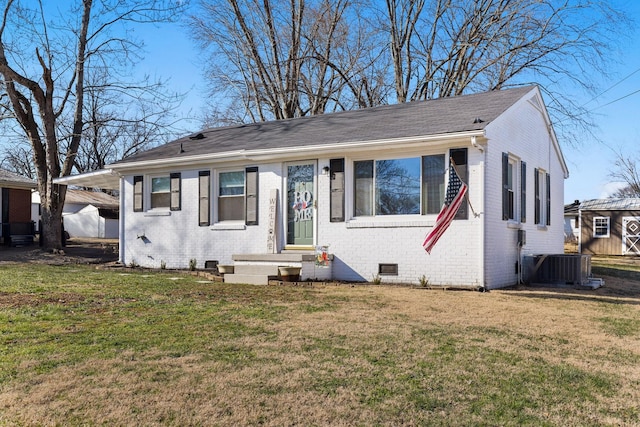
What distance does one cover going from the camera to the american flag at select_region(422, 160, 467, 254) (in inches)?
401

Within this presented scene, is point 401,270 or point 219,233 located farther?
point 219,233

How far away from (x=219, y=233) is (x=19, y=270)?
4573 mm

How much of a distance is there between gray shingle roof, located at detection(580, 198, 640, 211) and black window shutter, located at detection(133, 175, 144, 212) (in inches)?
881

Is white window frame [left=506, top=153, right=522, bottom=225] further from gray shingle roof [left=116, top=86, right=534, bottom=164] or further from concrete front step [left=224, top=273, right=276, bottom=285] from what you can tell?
concrete front step [left=224, top=273, right=276, bottom=285]

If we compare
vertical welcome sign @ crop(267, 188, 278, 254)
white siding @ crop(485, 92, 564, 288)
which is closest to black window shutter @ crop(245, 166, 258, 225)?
vertical welcome sign @ crop(267, 188, 278, 254)

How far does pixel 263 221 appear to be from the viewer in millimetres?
12766

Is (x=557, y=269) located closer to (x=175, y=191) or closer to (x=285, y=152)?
(x=285, y=152)

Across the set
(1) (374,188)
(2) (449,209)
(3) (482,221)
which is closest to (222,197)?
(1) (374,188)

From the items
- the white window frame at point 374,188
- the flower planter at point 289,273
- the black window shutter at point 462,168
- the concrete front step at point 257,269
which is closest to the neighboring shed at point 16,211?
the concrete front step at point 257,269

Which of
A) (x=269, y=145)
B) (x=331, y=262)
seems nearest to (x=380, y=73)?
(x=269, y=145)

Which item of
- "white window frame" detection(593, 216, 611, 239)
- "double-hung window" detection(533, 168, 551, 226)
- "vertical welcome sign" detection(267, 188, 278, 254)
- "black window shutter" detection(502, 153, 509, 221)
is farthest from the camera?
"white window frame" detection(593, 216, 611, 239)

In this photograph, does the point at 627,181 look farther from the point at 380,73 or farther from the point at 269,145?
the point at 269,145

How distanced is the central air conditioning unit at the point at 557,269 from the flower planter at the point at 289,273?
5.21m

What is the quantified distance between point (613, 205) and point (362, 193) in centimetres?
2089
